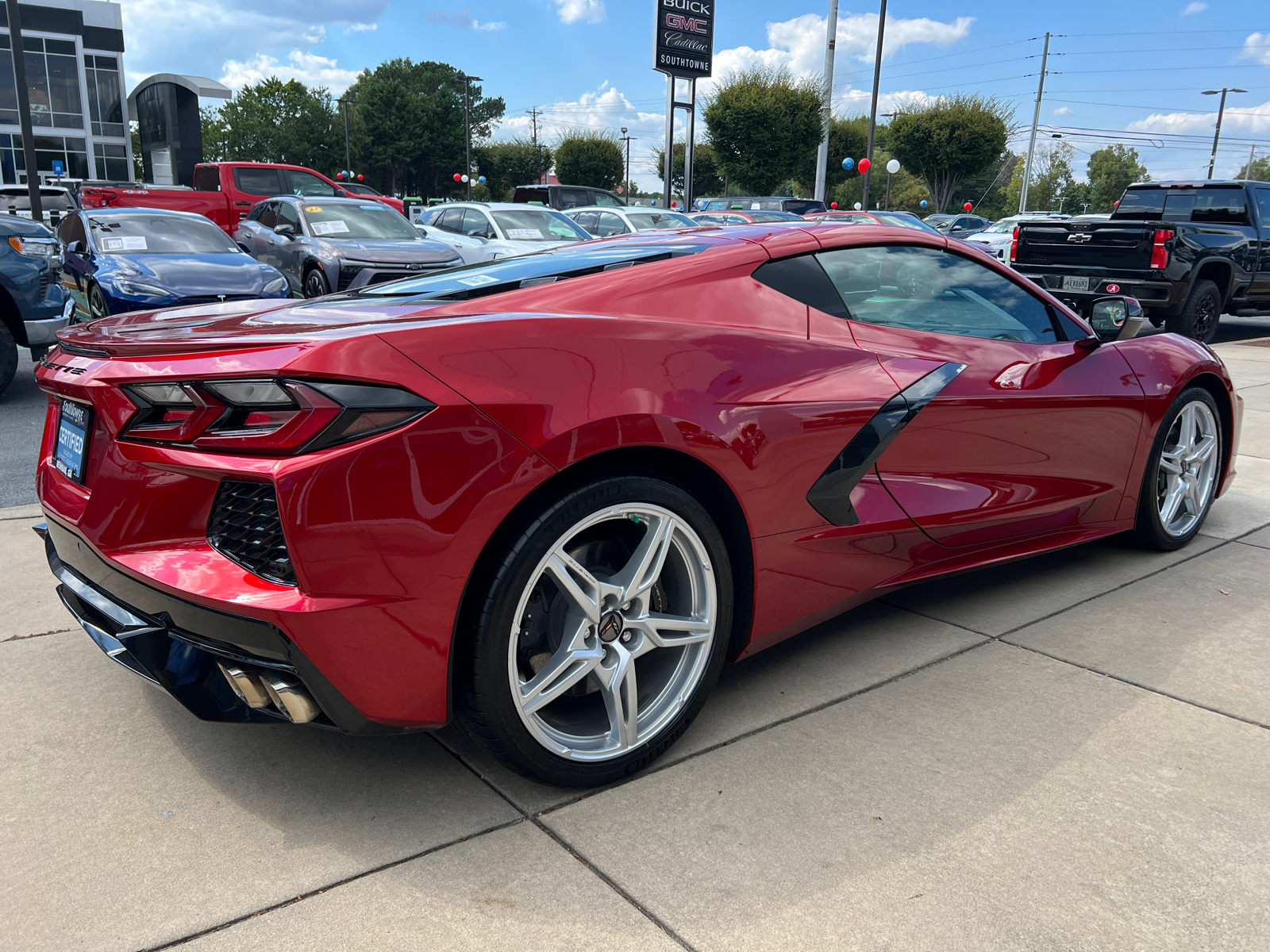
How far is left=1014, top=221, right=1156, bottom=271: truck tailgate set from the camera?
9.89 metres

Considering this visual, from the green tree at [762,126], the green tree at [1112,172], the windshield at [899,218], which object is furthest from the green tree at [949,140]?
the green tree at [1112,172]

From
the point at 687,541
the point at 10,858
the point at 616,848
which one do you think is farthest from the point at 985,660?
the point at 10,858

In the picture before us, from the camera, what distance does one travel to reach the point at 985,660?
305cm

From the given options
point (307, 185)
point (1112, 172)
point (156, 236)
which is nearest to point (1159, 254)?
point (156, 236)

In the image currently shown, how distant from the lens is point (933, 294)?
10.5 feet

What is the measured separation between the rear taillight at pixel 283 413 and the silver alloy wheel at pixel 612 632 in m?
0.48

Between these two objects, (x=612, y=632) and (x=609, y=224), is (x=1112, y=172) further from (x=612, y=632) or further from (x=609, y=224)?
(x=612, y=632)

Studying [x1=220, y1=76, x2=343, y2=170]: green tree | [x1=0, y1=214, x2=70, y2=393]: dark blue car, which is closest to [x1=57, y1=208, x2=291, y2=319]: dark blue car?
[x1=0, y1=214, x2=70, y2=393]: dark blue car

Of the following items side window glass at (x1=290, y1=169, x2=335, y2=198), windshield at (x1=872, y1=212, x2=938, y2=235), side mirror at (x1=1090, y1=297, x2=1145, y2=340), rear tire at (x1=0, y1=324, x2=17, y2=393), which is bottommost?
rear tire at (x1=0, y1=324, x2=17, y2=393)

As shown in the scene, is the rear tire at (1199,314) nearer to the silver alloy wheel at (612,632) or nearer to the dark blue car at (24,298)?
the silver alloy wheel at (612,632)

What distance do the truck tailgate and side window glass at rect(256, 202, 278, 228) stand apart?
31.4 ft

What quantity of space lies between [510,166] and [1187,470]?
85.5 meters

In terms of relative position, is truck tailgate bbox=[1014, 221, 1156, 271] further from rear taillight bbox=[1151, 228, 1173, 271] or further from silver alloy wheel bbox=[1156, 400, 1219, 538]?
silver alloy wheel bbox=[1156, 400, 1219, 538]

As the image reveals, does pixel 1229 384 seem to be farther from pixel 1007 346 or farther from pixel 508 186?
pixel 508 186
